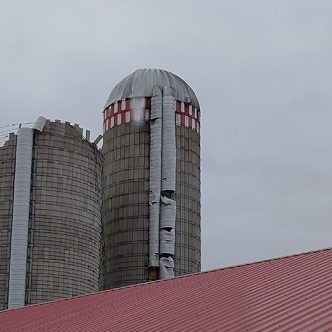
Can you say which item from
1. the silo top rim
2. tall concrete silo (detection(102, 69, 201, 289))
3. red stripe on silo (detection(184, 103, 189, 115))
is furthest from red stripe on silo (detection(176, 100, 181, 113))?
red stripe on silo (detection(184, 103, 189, 115))

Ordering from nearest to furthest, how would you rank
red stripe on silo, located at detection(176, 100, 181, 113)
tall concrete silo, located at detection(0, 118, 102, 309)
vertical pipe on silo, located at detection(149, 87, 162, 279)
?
tall concrete silo, located at detection(0, 118, 102, 309) < vertical pipe on silo, located at detection(149, 87, 162, 279) < red stripe on silo, located at detection(176, 100, 181, 113)

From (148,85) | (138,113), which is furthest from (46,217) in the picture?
(148,85)

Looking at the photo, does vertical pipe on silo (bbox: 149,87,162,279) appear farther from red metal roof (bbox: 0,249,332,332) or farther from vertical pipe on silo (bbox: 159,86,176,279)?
red metal roof (bbox: 0,249,332,332)

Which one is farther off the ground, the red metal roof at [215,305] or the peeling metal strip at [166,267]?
the peeling metal strip at [166,267]

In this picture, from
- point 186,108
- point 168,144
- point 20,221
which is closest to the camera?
point 20,221

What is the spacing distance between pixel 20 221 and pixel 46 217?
1150mm

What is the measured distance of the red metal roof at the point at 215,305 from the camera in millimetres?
9867

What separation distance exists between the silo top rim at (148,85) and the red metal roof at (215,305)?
24089mm

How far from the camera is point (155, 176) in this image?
39.4m

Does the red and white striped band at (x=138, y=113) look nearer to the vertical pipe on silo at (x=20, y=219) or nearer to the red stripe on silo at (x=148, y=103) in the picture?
the red stripe on silo at (x=148, y=103)

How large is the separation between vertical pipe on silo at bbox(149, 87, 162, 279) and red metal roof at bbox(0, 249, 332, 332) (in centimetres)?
2081

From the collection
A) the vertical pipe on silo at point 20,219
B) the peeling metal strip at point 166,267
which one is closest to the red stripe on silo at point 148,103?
the vertical pipe on silo at point 20,219

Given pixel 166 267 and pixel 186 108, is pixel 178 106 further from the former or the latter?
pixel 166 267

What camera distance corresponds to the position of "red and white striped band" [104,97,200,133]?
4053 centimetres
